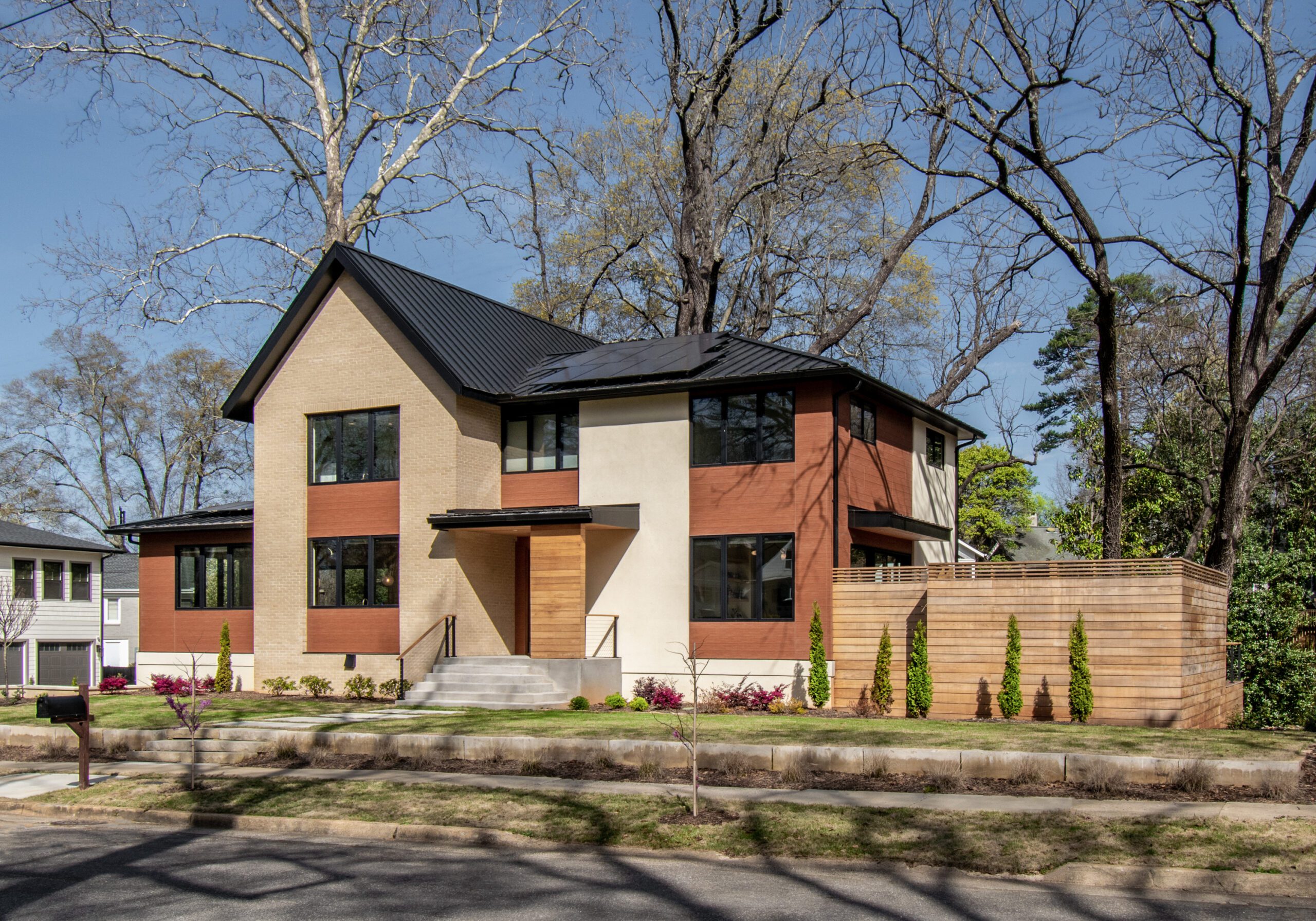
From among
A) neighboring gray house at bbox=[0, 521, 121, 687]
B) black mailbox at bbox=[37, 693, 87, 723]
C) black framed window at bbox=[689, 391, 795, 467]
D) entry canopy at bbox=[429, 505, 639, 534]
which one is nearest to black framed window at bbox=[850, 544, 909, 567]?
black framed window at bbox=[689, 391, 795, 467]

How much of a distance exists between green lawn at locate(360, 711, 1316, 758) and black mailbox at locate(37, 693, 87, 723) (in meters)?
3.75

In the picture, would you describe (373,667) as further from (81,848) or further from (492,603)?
(81,848)

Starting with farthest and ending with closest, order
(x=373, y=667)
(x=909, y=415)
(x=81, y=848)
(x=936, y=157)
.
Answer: (x=936, y=157) → (x=909, y=415) → (x=373, y=667) → (x=81, y=848)

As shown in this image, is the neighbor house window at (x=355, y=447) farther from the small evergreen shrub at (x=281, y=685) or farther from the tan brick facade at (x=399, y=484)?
the small evergreen shrub at (x=281, y=685)

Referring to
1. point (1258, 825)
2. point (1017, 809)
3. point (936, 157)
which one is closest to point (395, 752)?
point (1017, 809)

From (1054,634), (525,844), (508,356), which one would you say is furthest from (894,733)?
(508,356)

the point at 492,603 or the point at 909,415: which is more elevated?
the point at 909,415

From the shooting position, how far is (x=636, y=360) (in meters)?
25.4

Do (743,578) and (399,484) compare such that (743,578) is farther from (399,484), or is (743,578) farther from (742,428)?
(399,484)

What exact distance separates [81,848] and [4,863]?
2.61 feet

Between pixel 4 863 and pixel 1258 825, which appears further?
pixel 4 863

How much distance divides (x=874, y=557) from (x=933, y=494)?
4.59 m

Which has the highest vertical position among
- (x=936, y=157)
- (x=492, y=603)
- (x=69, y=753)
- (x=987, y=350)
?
(x=936, y=157)

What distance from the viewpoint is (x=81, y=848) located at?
10906 millimetres
